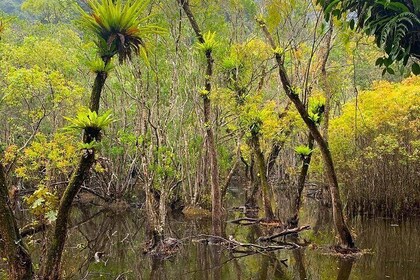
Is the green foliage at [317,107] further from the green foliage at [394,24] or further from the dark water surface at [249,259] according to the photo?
the green foliage at [394,24]

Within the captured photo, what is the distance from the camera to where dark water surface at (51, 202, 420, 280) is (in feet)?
29.1

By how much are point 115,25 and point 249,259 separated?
24.1ft

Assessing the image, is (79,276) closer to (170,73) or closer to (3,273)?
(3,273)

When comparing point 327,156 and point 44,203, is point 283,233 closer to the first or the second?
point 327,156

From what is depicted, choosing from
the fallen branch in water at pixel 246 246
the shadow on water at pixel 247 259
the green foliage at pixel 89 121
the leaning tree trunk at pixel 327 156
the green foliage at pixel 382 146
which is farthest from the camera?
the green foliage at pixel 382 146

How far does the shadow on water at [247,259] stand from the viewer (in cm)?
885

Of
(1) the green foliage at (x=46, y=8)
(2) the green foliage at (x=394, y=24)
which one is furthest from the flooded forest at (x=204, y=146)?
(1) the green foliage at (x=46, y=8)

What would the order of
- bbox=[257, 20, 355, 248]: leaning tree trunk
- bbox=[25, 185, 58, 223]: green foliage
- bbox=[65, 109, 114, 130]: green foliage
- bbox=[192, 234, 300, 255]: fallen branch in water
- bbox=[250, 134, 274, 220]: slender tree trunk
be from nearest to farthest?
bbox=[65, 109, 114, 130]: green foliage → bbox=[25, 185, 58, 223]: green foliage → bbox=[257, 20, 355, 248]: leaning tree trunk → bbox=[192, 234, 300, 255]: fallen branch in water → bbox=[250, 134, 274, 220]: slender tree trunk

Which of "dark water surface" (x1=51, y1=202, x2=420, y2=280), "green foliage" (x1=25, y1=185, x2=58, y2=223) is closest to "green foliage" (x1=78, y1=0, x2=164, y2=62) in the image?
"green foliage" (x1=25, y1=185, x2=58, y2=223)

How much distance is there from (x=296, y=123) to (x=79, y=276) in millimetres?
8627

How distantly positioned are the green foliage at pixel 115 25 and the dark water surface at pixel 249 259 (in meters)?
3.83

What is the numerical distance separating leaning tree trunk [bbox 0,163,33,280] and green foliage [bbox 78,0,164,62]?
177 centimetres

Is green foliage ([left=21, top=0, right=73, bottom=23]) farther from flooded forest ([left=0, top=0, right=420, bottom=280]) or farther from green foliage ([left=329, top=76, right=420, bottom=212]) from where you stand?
green foliage ([left=329, top=76, right=420, bottom=212])

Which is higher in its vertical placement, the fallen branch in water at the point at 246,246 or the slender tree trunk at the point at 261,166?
the slender tree trunk at the point at 261,166
